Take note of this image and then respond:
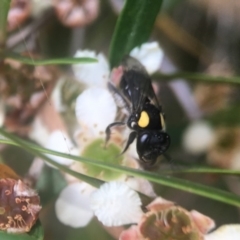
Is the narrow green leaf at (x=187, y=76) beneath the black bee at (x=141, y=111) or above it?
above

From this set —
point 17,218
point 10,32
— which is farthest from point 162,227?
point 10,32

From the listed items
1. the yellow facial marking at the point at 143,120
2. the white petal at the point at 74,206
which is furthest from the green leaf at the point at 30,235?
the yellow facial marking at the point at 143,120

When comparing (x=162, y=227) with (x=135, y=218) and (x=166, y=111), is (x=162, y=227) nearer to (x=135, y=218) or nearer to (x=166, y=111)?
Answer: (x=135, y=218)

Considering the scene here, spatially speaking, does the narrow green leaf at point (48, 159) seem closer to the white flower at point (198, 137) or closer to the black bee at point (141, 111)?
the black bee at point (141, 111)

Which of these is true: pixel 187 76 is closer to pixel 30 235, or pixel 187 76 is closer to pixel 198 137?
pixel 198 137

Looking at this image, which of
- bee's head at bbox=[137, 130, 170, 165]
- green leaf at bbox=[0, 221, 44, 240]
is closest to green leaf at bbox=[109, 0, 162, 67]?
bee's head at bbox=[137, 130, 170, 165]

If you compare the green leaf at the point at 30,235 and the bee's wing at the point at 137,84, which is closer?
the green leaf at the point at 30,235
